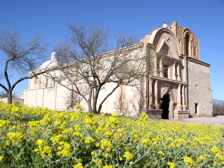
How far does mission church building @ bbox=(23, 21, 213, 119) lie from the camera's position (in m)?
17.4

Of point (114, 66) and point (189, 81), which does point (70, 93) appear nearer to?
point (114, 66)

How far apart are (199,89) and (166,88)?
7.16m

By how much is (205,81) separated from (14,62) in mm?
21145

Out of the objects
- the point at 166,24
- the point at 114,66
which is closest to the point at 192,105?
the point at 166,24

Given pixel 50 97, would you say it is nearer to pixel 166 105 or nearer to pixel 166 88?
pixel 166 105

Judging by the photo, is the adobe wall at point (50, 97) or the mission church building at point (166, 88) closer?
the mission church building at point (166, 88)

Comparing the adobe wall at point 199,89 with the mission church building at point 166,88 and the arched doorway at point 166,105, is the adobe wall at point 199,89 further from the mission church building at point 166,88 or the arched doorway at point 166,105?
the arched doorway at point 166,105

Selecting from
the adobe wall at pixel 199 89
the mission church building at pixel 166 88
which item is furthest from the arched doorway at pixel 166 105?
the adobe wall at pixel 199 89

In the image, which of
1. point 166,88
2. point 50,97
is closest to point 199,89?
point 166,88

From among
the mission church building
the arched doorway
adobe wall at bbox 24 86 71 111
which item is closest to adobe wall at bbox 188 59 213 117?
the mission church building

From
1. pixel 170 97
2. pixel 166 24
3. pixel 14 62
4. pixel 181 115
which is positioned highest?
pixel 166 24

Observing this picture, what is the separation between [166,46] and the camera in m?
20.2

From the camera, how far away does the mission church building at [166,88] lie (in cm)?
1741

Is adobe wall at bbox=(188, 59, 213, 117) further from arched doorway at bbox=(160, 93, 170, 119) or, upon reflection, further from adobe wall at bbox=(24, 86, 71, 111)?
adobe wall at bbox=(24, 86, 71, 111)
